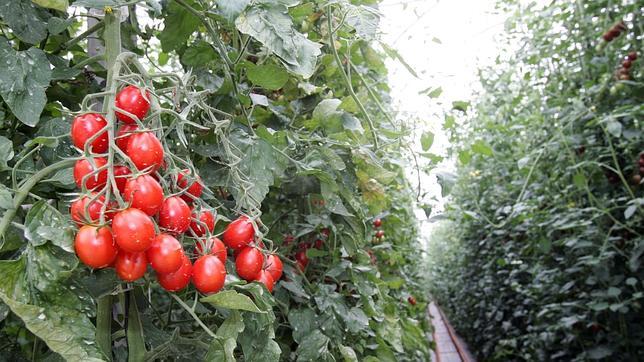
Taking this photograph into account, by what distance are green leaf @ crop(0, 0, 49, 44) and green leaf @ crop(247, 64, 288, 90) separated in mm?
280

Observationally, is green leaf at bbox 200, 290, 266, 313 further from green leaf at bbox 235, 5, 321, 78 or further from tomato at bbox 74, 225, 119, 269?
green leaf at bbox 235, 5, 321, 78

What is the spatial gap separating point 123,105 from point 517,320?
14.6 ft

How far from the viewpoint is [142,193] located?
0.43 meters

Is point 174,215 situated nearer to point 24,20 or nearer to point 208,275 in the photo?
point 208,275

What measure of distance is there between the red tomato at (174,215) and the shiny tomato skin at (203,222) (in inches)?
1.4

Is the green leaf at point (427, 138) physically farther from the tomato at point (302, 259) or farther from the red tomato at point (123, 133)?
the red tomato at point (123, 133)

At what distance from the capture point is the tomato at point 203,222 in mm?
520

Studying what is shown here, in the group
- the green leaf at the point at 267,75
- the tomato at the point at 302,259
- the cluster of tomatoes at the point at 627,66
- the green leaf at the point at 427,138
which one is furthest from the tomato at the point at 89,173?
the cluster of tomatoes at the point at 627,66

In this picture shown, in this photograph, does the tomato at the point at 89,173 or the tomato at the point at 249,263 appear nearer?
the tomato at the point at 89,173

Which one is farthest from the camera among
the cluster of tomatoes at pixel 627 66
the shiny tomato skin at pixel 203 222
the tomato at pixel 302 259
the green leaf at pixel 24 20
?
the cluster of tomatoes at pixel 627 66

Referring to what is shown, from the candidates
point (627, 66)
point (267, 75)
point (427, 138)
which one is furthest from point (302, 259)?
point (627, 66)

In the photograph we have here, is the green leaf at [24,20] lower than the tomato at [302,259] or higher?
higher

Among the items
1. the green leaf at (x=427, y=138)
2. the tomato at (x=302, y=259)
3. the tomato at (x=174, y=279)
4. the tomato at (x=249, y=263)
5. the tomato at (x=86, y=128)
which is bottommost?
the tomato at (x=302, y=259)

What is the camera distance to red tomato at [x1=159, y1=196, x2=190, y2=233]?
466mm
